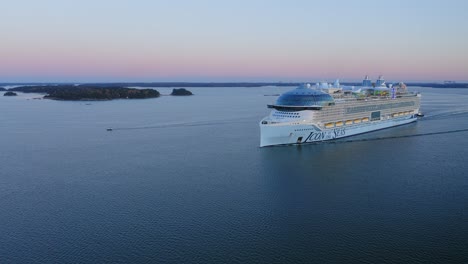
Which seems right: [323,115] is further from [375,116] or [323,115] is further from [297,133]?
[375,116]

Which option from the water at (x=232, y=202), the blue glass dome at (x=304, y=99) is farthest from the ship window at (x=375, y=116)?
the blue glass dome at (x=304, y=99)

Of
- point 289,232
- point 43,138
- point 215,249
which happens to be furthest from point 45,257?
point 43,138

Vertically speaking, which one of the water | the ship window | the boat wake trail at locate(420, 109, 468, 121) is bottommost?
the water

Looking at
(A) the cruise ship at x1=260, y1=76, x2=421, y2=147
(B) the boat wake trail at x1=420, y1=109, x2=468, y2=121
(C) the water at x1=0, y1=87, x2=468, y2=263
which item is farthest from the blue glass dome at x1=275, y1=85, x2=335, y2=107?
(B) the boat wake trail at x1=420, y1=109, x2=468, y2=121

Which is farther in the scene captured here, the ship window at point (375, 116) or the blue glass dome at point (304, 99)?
the ship window at point (375, 116)

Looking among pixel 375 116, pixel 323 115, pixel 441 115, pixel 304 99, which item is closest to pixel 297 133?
pixel 304 99

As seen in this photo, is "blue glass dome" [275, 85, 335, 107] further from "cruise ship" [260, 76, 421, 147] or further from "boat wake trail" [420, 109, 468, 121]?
"boat wake trail" [420, 109, 468, 121]

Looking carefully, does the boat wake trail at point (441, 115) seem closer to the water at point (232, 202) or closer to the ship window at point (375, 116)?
the ship window at point (375, 116)

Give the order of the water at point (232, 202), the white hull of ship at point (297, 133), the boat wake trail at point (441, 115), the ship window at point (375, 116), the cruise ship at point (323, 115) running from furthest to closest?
1. the boat wake trail at point (441, 115)
2. the ship window at point (375, 116)
3. the cruise ship at point (323, 115)
4. the white hull of ship at point (297, 133)
5. the water at point (232, 202)
